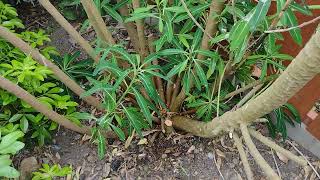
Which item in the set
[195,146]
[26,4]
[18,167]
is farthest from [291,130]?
[26,4]

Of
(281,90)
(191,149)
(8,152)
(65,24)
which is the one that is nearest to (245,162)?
(281,90)

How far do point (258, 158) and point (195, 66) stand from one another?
58cm

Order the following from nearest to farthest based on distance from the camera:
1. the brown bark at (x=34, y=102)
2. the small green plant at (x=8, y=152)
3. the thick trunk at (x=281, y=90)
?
1. the thick trunk at (x=281, y=90)
2. the small green plant at (x=8, y=152)
3. the brown bark at (x=34, y=102)

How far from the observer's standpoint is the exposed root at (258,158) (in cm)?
145

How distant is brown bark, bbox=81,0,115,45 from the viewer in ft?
6.04

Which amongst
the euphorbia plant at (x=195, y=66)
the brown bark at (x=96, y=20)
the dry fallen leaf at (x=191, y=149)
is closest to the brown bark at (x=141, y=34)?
the euphorbia plant at (x=195, y=66)

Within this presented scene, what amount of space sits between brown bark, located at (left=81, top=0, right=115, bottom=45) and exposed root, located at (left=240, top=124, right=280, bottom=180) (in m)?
0.83

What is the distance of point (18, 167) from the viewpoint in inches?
90.4

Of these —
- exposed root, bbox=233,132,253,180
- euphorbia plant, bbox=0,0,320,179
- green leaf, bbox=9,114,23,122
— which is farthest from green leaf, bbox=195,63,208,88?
green leaf, bbox=9,114,23,122

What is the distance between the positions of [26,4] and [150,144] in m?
1.50

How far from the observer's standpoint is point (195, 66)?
195 cm

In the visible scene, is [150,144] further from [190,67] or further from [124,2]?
[124,2]

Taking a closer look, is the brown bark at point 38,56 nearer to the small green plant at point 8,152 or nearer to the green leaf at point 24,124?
the green leaf at point 24,124

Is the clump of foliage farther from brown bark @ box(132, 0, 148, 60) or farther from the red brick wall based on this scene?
the red brick wall
